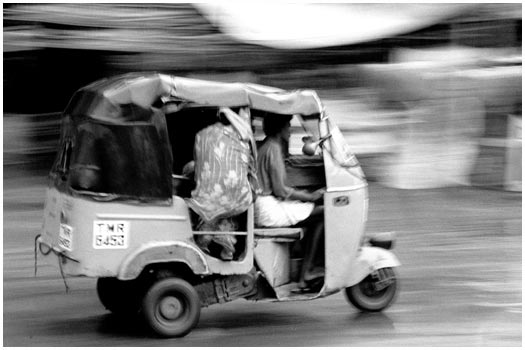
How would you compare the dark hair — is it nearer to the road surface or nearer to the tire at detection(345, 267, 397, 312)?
the tire at detection(345, 267, 397, 312)

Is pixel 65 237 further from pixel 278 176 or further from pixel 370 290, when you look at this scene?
pixel 370 290

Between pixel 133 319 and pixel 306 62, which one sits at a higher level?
pixel 306 62

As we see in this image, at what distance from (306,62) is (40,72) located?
292 cm

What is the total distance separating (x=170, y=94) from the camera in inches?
283

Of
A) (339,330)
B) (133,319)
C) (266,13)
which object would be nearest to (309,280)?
(339,330)

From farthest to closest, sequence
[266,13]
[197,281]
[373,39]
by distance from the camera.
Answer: [373,39] → [266,13] → [197,281]

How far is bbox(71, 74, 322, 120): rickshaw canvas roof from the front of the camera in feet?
23.4

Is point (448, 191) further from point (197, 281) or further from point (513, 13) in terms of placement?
point (197, 281)

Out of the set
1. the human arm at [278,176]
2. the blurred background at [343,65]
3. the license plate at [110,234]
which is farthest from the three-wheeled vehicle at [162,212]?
the blurred background at [343,65]

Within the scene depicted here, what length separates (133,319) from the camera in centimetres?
786

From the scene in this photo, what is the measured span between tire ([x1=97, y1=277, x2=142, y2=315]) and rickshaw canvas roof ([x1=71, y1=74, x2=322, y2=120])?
1.33 m

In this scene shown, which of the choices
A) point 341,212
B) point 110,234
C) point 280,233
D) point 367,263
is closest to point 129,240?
point 110,234

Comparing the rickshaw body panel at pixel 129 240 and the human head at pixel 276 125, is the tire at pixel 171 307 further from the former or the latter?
the human head at pixel 276 125

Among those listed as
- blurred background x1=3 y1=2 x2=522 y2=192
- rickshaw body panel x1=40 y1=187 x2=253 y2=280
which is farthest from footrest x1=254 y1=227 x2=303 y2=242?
blurred background x1=3 y1=2 x2=522 y2=192
